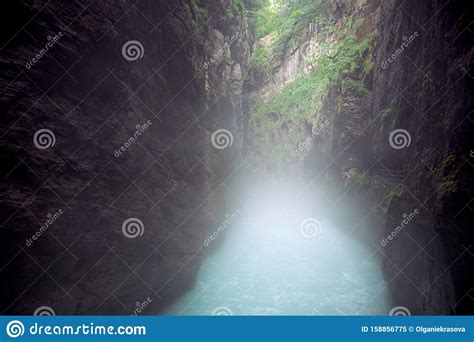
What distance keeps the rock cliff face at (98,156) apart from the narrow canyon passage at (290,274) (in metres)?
1.61

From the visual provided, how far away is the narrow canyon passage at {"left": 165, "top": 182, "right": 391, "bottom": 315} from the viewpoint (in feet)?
27.0

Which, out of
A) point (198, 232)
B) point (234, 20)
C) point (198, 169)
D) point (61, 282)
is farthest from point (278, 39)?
point (61, 282)

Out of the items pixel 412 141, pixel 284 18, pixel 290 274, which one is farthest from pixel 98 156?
pixel 284 18

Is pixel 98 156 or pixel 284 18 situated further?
pixel 284 18

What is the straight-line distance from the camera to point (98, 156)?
585 centimetres

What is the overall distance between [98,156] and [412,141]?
320 inches

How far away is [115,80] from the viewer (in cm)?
628

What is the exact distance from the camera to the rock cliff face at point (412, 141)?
4.71m

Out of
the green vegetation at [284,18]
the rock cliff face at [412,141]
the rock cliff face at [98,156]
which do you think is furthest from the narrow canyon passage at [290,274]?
the green vegetation at [284,18]

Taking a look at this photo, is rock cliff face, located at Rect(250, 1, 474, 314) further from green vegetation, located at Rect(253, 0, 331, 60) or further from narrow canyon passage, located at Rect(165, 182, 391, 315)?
green vegetation, located at Rect(253, 0, 331, 60)

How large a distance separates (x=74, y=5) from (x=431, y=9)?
26.1 feet

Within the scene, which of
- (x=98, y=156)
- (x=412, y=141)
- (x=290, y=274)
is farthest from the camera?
(x=290, y=274)

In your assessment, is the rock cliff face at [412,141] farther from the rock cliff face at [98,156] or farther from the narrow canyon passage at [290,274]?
the rock cliff face at [98,156]

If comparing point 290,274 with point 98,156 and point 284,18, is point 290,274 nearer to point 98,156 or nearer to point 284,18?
point 98,156
